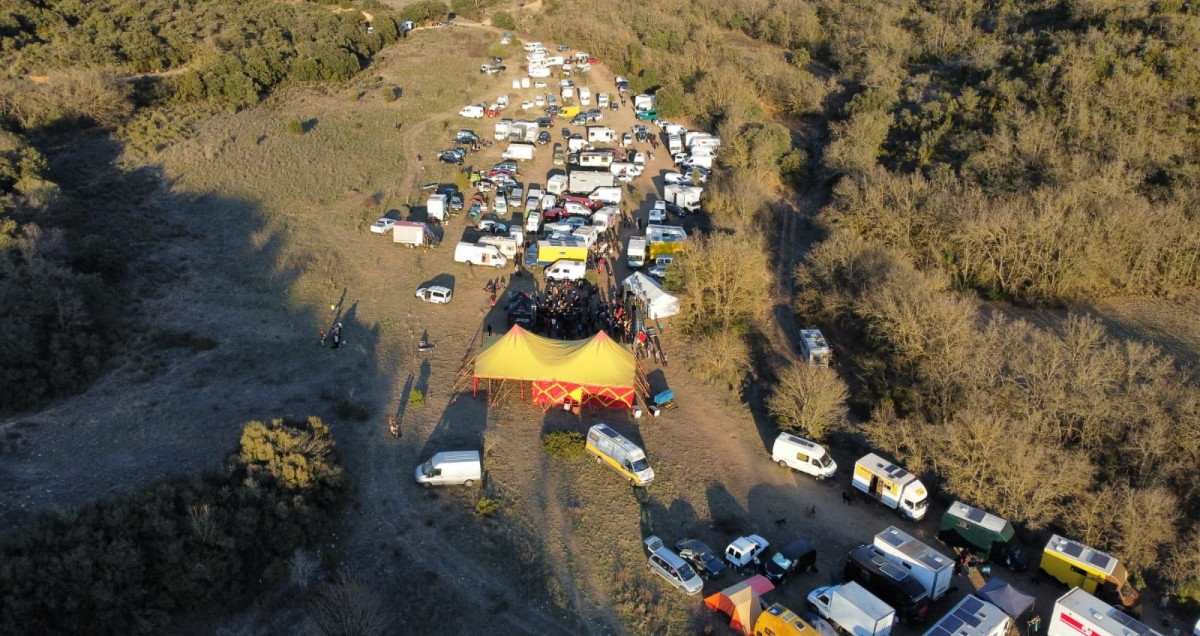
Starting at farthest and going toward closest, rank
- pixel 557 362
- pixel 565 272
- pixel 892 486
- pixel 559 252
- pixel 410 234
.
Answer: pixel 410 234 < pixel 559 252 < pixel 565 272 < pixel 557 362 < pixel 892 486

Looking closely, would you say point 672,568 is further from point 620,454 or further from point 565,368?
point 565,368

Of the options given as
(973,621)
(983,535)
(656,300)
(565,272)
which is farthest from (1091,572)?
(565,272)

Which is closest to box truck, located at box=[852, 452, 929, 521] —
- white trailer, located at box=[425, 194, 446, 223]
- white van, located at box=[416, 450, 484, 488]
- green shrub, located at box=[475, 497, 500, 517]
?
green shrub, located at box=[475, 497, 500, 517]

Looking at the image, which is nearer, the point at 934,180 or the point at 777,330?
the point at 777,330

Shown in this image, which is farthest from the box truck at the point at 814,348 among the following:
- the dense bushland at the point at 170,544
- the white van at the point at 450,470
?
the dense bushland at the point at 170,544

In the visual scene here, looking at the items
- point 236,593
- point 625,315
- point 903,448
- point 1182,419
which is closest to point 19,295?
point 236,593

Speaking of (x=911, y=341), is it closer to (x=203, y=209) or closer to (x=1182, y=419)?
(x=1182, y=419)

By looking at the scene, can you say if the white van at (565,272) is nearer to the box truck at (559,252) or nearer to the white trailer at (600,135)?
the box truck at (559,252)

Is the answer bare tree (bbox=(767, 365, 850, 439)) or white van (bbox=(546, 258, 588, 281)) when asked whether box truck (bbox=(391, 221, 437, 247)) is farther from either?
bare tree (bbox=(767, 365, 850, 439))

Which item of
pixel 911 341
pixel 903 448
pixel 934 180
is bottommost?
pixel 903 448
